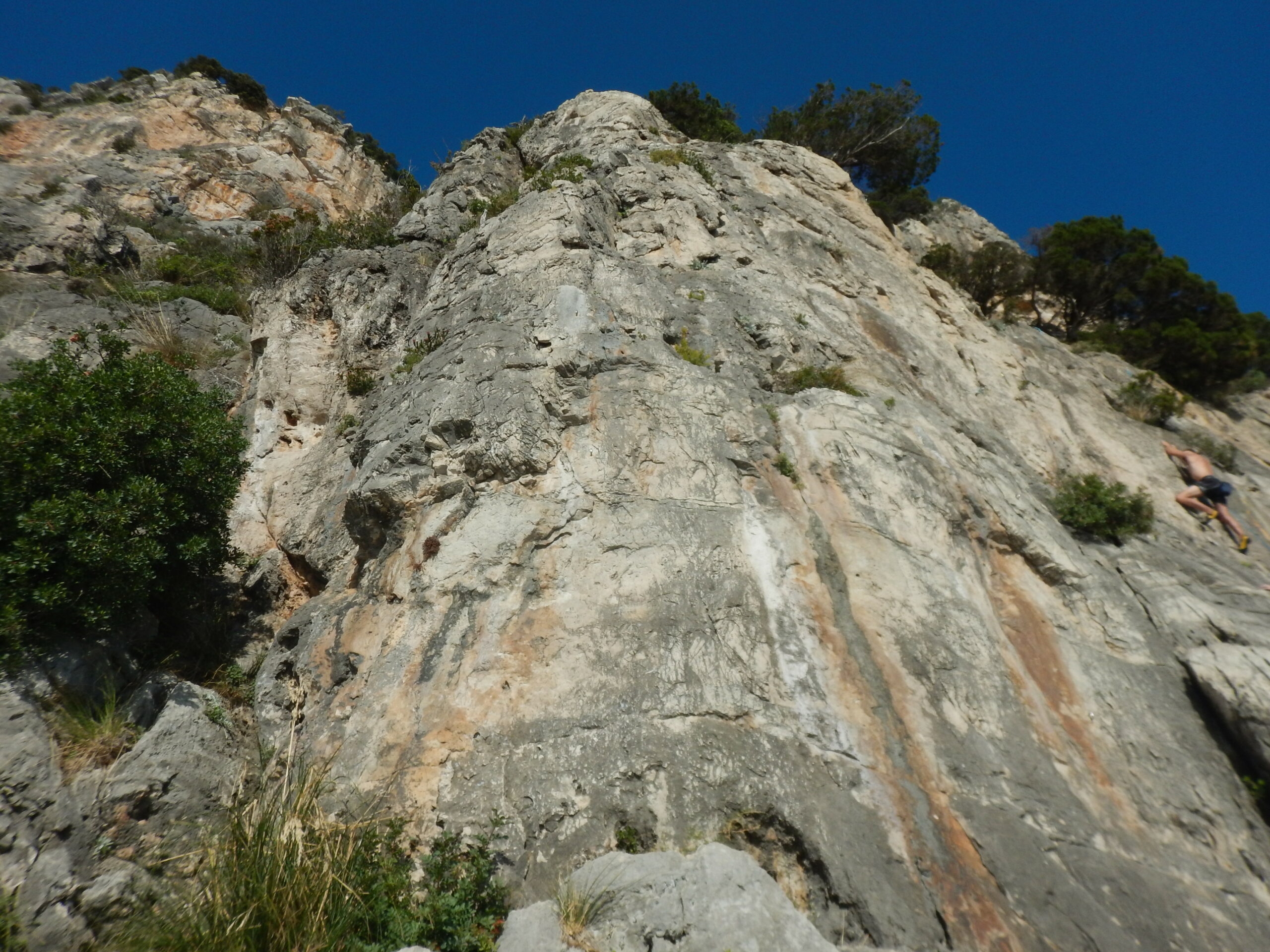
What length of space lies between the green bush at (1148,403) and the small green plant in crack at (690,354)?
Answer: 32.5 feet

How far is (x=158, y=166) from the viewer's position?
2252 centimetres

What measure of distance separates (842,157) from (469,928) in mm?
24947

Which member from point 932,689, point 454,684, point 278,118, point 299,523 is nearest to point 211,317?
point 299,523

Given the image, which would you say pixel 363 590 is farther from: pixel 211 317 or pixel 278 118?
pixel 278 118

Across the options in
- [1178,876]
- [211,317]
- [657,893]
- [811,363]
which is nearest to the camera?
[657,893]

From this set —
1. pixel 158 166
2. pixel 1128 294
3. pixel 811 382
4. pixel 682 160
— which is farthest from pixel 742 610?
pixel 158 166

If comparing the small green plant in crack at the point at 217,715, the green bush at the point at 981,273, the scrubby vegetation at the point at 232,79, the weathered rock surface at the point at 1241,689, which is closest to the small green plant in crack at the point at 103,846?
the small green plant in crack at the point at 217,715

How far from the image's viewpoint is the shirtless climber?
419 inches

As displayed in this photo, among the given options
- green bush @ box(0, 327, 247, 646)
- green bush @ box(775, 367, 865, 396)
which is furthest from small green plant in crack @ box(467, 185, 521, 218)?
green bush @ box(0, 327, 247, 646)

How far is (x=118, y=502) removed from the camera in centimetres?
630

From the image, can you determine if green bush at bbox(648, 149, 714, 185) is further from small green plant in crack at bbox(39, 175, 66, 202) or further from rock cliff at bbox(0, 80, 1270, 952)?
small green plant in crack at bbox(39, 175, 66, 202)

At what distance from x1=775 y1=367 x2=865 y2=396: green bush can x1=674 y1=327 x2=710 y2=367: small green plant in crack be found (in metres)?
1.19

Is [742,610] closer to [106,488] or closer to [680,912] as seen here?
[680,912]

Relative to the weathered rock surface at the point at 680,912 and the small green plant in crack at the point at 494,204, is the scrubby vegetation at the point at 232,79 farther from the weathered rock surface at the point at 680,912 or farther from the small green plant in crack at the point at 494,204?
the weathered rock surface at the point at 680,912
